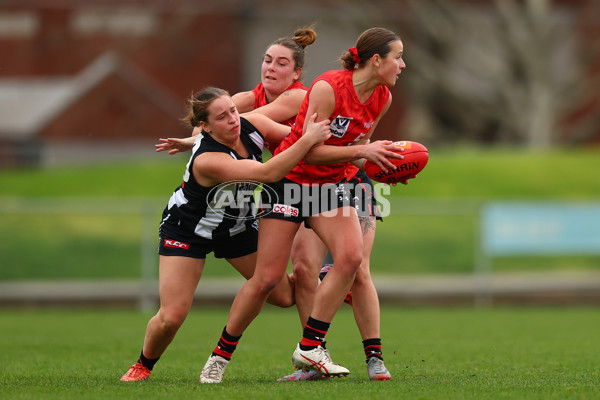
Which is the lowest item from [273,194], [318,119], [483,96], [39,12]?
[273,194]

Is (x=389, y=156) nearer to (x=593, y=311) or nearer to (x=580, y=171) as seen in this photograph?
(x=593, y=311)

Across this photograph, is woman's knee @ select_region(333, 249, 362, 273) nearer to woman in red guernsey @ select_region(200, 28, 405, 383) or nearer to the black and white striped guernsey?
woman in red guernsey @ select_region(200, 28, 405, 383)

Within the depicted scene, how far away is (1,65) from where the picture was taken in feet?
109

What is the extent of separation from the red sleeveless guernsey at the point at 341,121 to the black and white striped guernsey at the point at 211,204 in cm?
26

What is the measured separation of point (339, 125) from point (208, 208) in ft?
3.08

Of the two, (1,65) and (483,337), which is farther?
(1,65)

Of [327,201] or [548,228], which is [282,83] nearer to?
[327,201]

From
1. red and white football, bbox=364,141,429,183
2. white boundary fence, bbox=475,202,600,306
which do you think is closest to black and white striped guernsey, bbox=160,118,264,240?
red and white football, bbox=364,141,429,183

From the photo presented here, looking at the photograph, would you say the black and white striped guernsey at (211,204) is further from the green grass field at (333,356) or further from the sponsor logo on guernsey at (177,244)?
the green grass field at (333,356)

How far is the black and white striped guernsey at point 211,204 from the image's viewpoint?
5707mm

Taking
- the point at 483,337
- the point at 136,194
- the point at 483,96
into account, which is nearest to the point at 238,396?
the point at 483,337

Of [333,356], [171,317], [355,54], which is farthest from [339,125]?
[333,356]

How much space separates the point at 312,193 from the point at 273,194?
0.83ft

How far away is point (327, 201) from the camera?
5.67 m
